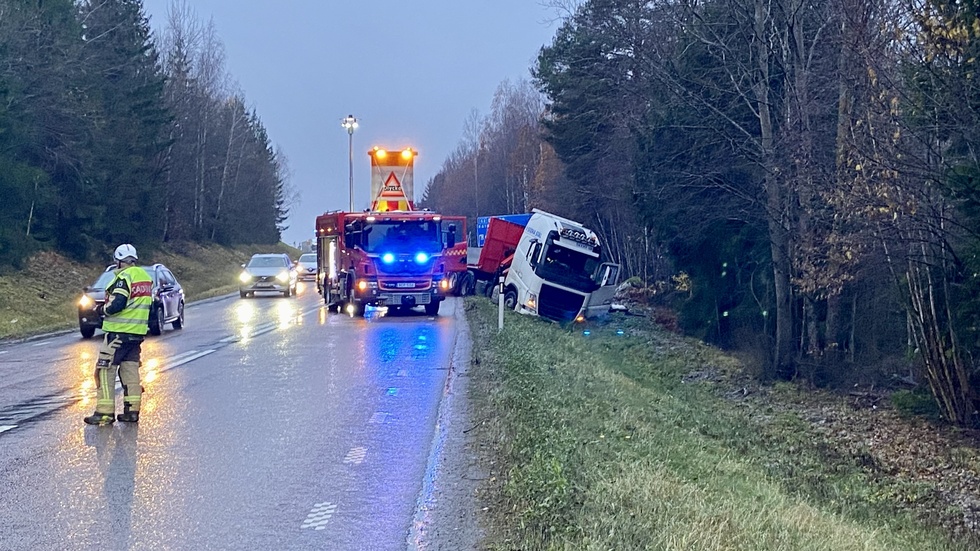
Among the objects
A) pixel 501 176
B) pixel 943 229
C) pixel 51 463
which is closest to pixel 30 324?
pixel 51 463

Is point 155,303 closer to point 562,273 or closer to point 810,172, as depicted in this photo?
point 562,273

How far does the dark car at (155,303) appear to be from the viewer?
21.5m

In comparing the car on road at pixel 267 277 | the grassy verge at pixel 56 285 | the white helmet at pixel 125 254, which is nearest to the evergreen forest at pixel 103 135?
the grassy verge at pixel 56 285

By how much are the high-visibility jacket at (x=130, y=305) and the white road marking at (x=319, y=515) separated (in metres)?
4.25

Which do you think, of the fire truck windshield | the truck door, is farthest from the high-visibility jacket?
the truck door

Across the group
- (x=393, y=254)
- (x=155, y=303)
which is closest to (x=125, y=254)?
(x=155, y=303)

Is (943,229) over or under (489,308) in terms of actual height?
over

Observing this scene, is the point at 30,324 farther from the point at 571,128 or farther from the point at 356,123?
the point at 571,128

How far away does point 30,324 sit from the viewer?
27.8m

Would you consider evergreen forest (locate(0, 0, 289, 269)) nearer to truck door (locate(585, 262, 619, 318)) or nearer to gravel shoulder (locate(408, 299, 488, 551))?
truck door (locate(585, 262, 619, 318))

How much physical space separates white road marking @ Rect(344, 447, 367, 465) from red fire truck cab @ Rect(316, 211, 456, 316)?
17.0m

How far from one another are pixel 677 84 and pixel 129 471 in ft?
57.5

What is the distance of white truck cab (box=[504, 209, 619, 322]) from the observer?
29.6 metres

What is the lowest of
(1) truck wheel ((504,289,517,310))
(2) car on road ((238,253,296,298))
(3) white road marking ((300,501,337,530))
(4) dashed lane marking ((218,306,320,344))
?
(3) white road marking ((300,501,337,530))
